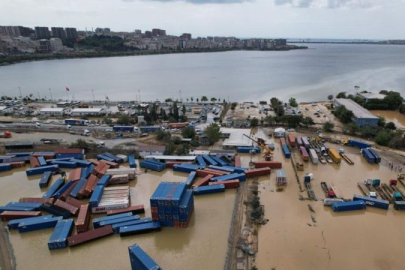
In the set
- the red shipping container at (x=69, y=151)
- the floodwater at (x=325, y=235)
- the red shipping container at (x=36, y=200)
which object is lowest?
the floodwater at (x=325, y=235)

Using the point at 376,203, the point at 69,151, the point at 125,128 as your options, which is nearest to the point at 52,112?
the point at 125,128

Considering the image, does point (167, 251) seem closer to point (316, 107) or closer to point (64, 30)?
point (316, 107)

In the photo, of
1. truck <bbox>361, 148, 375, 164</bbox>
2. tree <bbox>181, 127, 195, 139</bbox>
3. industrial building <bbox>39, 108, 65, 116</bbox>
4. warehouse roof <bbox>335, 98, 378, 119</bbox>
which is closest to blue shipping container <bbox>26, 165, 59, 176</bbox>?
tree <bbox>181, 127, 195, 139</bbox>

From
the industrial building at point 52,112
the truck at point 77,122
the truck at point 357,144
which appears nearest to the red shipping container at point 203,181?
the truck at point 357,144

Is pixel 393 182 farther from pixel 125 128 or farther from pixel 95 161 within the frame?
pixel 125 128

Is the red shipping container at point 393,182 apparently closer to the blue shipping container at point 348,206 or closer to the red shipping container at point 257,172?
the blue shipping container at point 348,206

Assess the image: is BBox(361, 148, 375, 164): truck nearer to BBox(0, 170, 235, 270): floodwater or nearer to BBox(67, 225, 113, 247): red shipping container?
BBox(0, 170, 235, 270): floodwater
